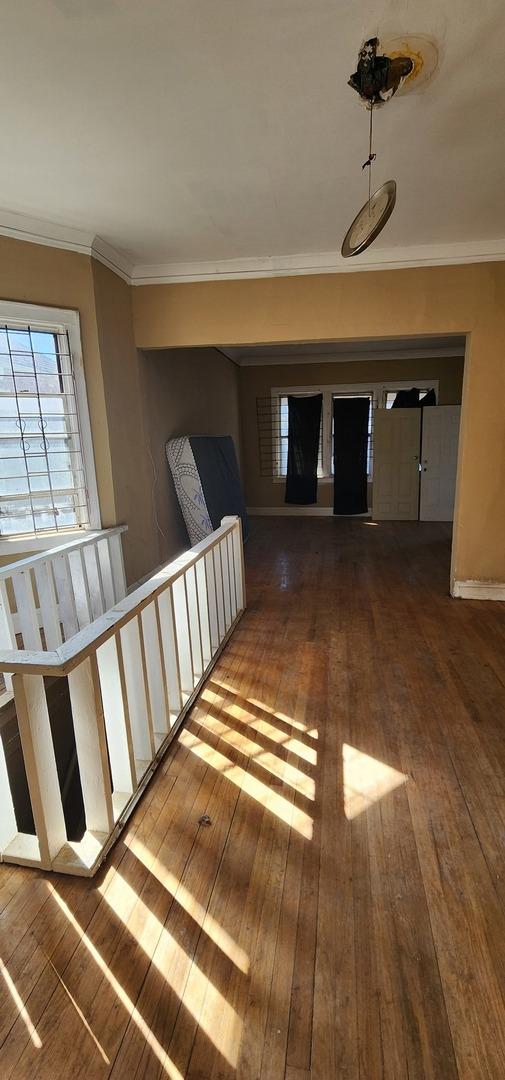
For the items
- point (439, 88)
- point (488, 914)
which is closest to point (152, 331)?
point (439, 88)

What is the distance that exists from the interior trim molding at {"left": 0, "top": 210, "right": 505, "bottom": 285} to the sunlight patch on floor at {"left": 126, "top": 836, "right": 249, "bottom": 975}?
125 inches

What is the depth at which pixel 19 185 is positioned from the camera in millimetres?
2375

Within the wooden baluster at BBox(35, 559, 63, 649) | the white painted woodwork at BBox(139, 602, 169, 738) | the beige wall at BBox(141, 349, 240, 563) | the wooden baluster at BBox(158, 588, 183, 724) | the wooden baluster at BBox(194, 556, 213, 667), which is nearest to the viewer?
the white painted woodwork at BBox(139, 602, 169, 738)

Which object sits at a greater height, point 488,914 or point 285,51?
point 285,51

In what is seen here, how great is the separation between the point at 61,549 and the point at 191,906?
6.57 feet

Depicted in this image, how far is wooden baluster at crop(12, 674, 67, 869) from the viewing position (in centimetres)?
134

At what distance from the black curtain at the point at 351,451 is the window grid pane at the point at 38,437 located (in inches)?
196

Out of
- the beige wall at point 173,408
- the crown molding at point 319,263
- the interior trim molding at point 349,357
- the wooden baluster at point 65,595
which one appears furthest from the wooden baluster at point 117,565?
the interior trim molding at point 349,357

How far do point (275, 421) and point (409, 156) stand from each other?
18.0 feet

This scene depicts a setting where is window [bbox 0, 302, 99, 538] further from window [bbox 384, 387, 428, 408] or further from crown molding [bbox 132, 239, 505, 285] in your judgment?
window [bbox 384, 387, 428, 408]

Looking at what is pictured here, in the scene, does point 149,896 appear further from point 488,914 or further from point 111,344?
point 111,344

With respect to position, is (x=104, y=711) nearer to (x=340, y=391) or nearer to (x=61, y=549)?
(x=61, y=549)

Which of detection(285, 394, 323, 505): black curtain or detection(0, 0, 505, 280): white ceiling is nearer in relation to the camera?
detection(0, 0, 505, 280): white ceiling

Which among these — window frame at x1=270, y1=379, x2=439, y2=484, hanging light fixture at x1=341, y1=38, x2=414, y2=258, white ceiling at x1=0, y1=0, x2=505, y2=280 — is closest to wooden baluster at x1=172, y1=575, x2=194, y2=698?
hanging light fixture at x1=341, y1=38, x2=414, y2=258
